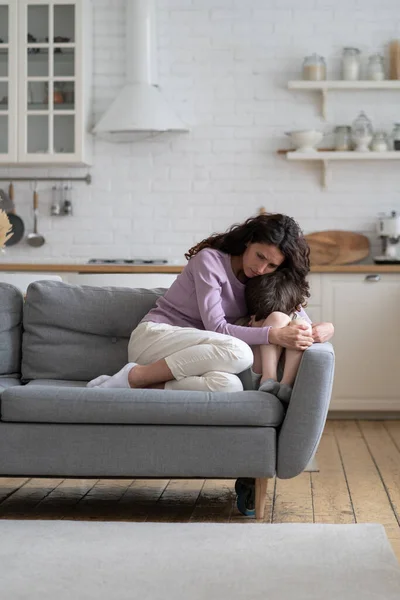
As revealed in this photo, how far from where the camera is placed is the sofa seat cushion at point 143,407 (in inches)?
121

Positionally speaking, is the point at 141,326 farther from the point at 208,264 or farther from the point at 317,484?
the point at 317,484

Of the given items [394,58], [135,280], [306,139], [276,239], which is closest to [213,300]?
[276,239]

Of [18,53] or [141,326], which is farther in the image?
[18,53]

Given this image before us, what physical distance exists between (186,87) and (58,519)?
3.63m

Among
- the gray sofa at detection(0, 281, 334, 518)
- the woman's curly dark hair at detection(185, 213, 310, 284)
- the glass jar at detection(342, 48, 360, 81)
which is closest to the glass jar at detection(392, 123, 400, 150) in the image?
the glass jar at detection(342, 48, 360, 81)

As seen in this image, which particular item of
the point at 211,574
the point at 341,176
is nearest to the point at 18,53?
the point at 341,176

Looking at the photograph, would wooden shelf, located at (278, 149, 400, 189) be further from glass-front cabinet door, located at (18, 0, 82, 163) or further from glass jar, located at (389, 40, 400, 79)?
glass-front cabinet door, located at (18, 0, 82, 163)

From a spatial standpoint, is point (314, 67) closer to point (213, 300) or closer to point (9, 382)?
point (213, 300)

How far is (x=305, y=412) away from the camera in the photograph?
306cm

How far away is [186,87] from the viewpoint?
6.09 meters

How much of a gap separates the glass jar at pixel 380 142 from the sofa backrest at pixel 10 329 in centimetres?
294

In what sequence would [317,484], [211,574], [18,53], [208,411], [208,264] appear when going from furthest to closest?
[18,53], [317,484], [208,264], [208,411], [211,574]

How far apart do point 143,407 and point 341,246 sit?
318 centimetres

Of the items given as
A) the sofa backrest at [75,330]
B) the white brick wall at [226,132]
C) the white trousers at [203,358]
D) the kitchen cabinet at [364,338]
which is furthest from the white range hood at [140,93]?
the white trousers at [203,358]
